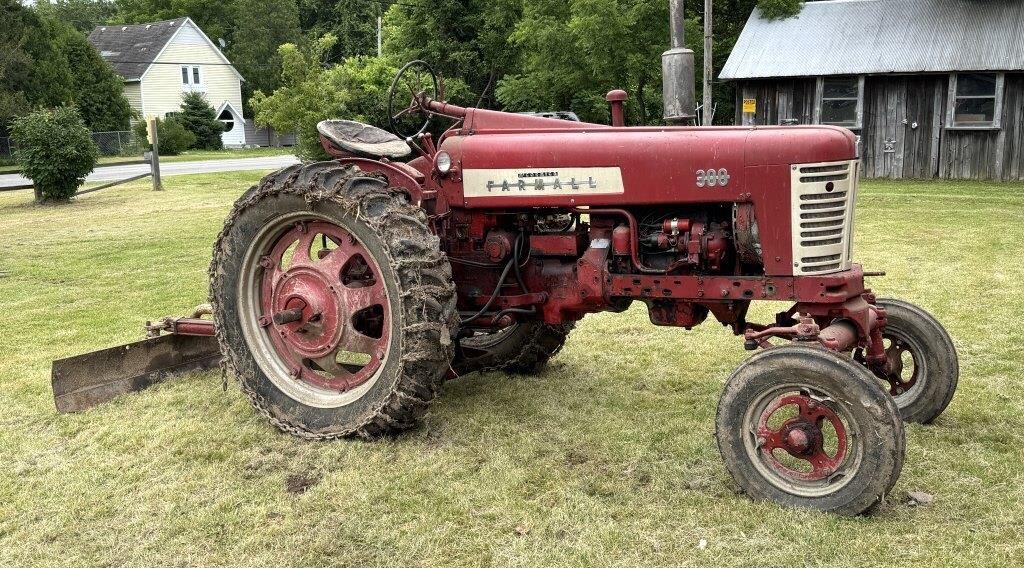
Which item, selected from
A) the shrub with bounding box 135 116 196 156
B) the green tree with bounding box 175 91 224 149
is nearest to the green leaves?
the shrub with bounding box 135 116 196 156

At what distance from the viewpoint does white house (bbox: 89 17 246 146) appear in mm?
46969

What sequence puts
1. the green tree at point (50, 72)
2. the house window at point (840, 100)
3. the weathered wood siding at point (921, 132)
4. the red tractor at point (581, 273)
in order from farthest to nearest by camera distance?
the green tree at point (50, 72) → the house window at point (840, 100) → the weathered wood siding at point (921, 132) → the red tractor at point (581, 273)

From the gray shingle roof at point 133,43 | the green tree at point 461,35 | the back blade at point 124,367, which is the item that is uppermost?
the gray shingle roof at point 133,43

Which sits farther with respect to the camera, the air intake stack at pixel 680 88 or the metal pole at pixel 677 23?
the metal pole at pixel 677 23

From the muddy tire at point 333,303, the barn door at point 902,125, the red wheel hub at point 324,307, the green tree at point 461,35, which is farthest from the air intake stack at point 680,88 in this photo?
the green tree at point 461,35

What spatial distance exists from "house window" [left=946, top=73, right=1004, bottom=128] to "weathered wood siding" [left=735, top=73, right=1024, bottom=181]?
0.15 m

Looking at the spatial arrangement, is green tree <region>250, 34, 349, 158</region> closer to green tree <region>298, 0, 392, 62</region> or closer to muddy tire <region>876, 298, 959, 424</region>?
muddy tire <region>876, 298, 959, 424</region>

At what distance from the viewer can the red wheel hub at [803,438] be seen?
3.54 meters

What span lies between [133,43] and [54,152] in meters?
36.7

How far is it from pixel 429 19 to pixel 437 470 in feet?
63.8

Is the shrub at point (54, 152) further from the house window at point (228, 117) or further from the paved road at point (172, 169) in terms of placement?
the house window at point (228, 117)

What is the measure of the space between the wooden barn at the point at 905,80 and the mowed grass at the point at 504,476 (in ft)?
42.0

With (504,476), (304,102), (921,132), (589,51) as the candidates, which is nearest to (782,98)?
(921,132)

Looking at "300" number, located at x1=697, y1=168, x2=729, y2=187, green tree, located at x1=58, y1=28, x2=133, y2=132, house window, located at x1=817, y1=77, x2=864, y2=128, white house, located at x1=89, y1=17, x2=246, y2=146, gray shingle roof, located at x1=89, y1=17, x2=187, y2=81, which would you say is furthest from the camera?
white house, located at x1=89, y1=17, x2=246, y2=146
